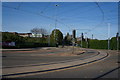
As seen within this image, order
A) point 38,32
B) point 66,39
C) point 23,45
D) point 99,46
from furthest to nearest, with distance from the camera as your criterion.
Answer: point 66,39
point 38,32
point 99,46
point 23,45

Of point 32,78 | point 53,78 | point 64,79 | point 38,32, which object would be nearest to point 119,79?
point 64,79

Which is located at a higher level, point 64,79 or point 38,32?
point 38,32

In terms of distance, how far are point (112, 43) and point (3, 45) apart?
35292 millimetres

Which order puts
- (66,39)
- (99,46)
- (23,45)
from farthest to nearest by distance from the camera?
(66,39)
(99,46)
(23,45)

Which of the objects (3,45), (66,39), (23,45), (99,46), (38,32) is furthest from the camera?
(66,39)

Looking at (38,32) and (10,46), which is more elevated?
(38,32)

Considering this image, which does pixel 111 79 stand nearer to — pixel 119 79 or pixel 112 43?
pixel 119 79

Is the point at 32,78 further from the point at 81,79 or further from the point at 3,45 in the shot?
the point at 3,45

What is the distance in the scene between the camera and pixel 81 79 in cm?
689

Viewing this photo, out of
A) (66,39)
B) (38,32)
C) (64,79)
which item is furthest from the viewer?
(66,39)

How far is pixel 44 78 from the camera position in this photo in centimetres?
700

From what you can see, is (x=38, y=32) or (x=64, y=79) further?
(x=38, y=32)

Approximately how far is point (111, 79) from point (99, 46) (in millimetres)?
50892

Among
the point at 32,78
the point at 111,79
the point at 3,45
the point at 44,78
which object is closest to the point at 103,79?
the point at 111,79
